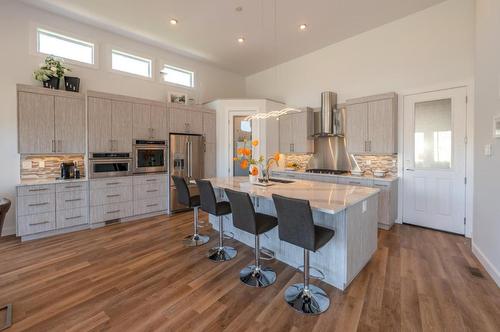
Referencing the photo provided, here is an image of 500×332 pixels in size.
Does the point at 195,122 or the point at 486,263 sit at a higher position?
the point at 195,122

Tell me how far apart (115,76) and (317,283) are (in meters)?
5.33

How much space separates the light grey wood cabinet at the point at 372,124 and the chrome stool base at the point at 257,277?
126 inches

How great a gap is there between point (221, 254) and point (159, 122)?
3263 millimetres

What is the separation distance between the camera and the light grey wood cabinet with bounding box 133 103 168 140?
A: 4656 millimetres

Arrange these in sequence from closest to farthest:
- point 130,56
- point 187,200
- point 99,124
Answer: point 187,200 → point 99,124 → point 130,56

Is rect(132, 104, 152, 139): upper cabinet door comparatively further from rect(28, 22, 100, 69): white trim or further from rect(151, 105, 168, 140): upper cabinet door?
rect(28, 22, 100, 69): white trim

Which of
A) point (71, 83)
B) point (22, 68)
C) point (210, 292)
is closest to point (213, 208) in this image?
point (210, 292)

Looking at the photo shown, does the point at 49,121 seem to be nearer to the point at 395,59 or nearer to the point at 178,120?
the point at 178,120

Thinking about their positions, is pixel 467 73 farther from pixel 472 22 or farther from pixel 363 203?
pixel 363 203

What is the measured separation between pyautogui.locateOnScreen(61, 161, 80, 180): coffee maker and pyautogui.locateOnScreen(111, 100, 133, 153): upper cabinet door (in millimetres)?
730

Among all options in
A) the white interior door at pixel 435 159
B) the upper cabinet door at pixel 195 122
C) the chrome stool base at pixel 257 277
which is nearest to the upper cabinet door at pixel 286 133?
the upper cabinet door at pixel 195 122

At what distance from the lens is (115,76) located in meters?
4.86

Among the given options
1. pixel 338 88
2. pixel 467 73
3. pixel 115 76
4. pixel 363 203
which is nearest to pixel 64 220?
pixel 115 76

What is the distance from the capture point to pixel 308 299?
210cm
